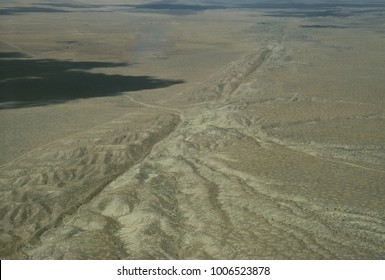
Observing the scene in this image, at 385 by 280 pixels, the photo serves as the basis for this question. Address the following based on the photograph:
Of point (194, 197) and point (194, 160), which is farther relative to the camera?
point (194, 160)

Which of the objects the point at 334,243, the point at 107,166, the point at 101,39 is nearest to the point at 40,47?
the point at 101,39

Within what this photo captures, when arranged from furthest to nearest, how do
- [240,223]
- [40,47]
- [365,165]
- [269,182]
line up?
[40,47] → [365,165] → [269,182] → [240,223]

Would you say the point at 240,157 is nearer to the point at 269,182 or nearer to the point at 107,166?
the point at 269,182

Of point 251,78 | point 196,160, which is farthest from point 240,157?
point 251,78

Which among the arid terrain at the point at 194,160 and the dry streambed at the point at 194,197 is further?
the arid terrain at the point at 194,160

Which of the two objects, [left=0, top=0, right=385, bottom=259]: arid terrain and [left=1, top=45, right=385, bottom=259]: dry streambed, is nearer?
[left=1, top=45, right=385, bottom=259]: dry streambed
